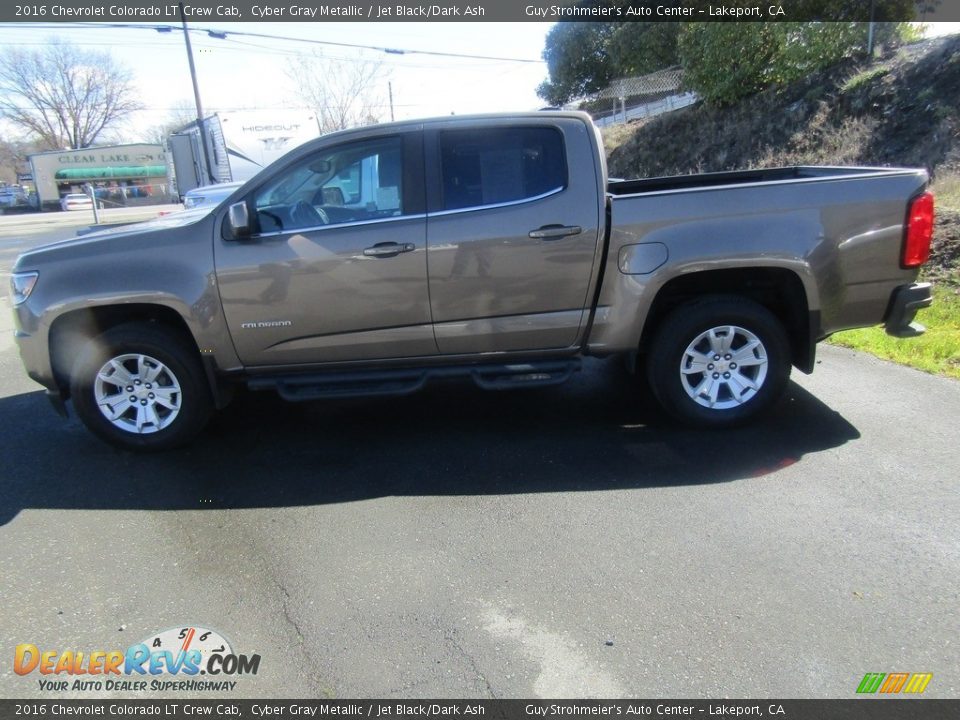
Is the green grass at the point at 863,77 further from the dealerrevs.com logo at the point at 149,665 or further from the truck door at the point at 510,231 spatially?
the dealerrevs.com logo at the point at 149,665

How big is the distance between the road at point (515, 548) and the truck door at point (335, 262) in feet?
2.51

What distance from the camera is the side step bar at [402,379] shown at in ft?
14.8

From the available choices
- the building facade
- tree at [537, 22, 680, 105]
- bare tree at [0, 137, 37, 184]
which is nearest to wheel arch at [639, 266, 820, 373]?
tree at [537, 22, 680, 105]

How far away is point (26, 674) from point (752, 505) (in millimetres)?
3439

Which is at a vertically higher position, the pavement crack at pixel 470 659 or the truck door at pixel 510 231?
the truck door at pixel 510 231

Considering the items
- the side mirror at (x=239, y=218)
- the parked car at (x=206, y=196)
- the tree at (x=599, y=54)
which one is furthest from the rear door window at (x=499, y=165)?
the tree at (x=599, y=54)

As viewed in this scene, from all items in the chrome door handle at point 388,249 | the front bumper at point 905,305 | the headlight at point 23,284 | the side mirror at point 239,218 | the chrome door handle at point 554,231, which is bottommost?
the front bumper at point 905,305

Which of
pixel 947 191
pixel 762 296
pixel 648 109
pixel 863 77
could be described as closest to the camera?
pixel 762 296

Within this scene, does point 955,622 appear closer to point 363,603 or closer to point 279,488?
point 363,603

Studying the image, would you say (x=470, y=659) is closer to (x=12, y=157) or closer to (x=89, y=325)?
(x=89, y=325)

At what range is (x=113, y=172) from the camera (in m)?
51.3

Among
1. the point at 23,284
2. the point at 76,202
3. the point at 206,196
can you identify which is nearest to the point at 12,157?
A: the point at 76,202

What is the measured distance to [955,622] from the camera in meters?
2.74

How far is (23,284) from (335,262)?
2.10 metres
